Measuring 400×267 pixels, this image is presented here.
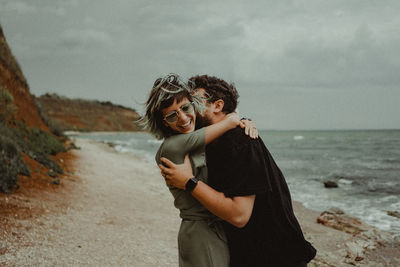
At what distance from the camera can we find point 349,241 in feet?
22.0

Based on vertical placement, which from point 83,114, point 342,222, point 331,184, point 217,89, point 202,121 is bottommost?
point 83,114

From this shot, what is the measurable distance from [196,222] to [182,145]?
48 cm

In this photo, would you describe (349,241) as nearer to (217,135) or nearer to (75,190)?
(217,135)

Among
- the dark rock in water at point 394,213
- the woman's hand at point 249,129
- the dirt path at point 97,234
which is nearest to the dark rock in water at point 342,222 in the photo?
the dark rock in water at point 394,213

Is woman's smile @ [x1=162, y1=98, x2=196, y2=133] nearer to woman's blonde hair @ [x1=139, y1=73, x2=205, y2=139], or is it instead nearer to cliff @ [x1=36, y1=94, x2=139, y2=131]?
woman's blonde hair @ [x1=139, y1=73, x2=205, y2=139]

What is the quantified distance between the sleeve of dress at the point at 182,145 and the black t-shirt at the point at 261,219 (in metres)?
0.10

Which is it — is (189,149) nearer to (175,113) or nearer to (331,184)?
(175,113)

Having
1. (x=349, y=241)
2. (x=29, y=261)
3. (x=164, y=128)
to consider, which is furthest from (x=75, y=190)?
(x=164, y=128)

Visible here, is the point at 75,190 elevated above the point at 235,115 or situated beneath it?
situated beneath

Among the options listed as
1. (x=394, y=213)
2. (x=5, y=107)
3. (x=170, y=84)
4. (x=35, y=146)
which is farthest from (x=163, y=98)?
(x=5, y=107)

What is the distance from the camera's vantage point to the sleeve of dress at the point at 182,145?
6.24ft

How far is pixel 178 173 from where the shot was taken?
1849 mm

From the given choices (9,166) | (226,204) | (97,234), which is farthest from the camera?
(9,166)

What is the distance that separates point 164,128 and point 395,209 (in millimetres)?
10831
